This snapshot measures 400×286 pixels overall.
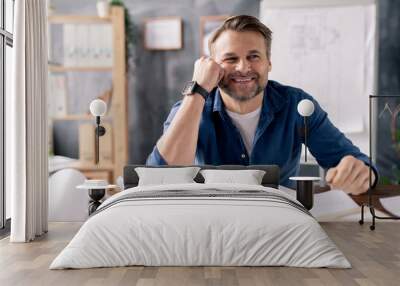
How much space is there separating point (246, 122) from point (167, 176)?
985 millimetres

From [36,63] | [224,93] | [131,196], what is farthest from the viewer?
[224,93]

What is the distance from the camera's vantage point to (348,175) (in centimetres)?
572

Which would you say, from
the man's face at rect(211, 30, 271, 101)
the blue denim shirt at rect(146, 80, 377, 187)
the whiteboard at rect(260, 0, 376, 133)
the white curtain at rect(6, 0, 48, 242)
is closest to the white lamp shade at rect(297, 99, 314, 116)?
the blue denim shirt at rect(146, 80, 377, 187)

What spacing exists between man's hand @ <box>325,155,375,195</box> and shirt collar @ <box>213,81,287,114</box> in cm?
83

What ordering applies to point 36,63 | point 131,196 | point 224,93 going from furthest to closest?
1. point 224,93
2. point 36,63
3. point 131,196

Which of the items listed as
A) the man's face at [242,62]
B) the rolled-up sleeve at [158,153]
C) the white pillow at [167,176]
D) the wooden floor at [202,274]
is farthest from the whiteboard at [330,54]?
the wooden floor at [202,274]

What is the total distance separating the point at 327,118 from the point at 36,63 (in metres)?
2.82

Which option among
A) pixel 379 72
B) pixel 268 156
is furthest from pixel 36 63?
pixel 379 72

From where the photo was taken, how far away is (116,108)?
577cm

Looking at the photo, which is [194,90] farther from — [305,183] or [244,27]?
[305,183]

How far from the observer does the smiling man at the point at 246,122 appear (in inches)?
218

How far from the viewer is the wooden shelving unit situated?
574 cm

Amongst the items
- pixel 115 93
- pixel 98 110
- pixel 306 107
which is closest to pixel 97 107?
pixel 98 110

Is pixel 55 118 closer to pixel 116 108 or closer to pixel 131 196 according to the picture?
pixel 116 108
